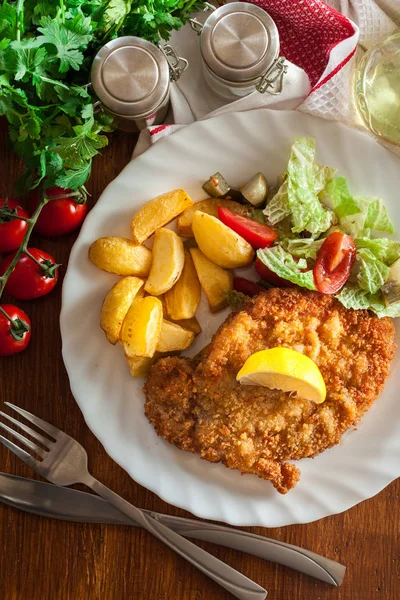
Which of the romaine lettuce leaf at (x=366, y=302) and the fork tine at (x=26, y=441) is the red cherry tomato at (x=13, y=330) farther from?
the romaine lettuce leaf at (x=366, y=302)

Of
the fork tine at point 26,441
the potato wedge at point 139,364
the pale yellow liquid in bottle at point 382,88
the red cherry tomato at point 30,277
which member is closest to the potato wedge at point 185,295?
the potato wedge at point 139,364

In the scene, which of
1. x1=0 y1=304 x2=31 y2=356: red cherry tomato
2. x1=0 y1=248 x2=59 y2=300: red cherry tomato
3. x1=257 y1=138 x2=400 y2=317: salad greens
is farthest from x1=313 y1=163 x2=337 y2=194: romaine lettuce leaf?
x1=0 y1=304 x2=31 y2=356: red cherry tomato

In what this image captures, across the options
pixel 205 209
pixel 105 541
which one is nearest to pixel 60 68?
pixel 205 209

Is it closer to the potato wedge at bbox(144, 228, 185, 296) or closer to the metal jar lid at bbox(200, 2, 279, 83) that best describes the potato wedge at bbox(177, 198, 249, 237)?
the potato wedge at bbox(144, 228, 185, 296)

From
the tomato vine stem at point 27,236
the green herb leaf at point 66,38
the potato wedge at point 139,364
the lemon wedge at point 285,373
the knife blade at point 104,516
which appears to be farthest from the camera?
the knife blade at point 104,516

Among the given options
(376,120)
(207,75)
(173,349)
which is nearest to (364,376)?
(173,349)

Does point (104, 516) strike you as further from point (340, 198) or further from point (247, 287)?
point (340, 198)

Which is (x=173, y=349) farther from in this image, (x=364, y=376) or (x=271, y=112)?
(x=271, y=112)
